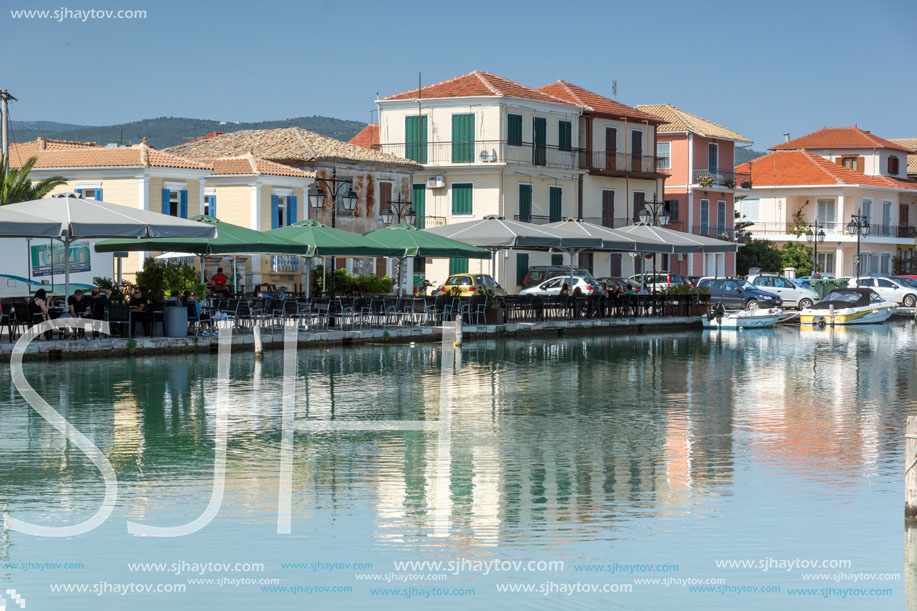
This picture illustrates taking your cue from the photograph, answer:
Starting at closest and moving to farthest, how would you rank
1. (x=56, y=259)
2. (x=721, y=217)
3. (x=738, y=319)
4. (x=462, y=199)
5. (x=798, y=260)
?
1. (x=56, y=259)
2. (x=738, y=319)
3. (x=462, y=199)
4. (x=721, y=217)
5. (x=798, y=260)

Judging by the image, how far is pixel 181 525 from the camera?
1156 centimetres

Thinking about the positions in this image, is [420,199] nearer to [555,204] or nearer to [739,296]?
[555,204]

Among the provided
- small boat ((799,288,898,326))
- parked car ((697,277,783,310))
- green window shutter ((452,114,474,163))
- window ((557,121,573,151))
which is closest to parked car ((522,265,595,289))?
parked car ((697,277,783,310))

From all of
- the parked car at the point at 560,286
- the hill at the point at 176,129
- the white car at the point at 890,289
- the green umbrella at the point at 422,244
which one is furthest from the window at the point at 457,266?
the hill at the point at 176,129

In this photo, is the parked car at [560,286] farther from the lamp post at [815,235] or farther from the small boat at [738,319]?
the lamp post at [815,235]

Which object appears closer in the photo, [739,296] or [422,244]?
[422,244]

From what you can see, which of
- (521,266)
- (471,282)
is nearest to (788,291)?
(521,266)

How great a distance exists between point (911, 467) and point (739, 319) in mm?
33523

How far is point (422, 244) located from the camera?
34.1 metres

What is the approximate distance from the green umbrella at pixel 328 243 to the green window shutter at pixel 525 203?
23067 mm

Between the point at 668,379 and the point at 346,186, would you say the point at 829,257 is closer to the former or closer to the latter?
the point at 346,186

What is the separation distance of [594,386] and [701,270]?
45.5 metres

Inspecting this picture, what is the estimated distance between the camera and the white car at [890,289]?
55.9 metres

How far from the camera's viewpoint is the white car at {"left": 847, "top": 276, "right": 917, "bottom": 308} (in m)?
55.9
